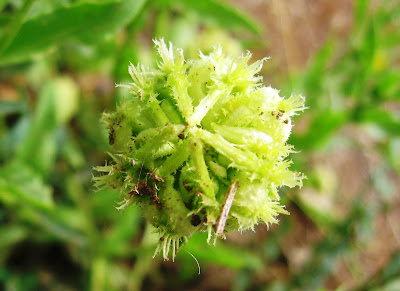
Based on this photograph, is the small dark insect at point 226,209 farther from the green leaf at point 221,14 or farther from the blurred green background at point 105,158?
the green leaf at point 221,14

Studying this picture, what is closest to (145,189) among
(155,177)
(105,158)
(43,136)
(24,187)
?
(155,177)

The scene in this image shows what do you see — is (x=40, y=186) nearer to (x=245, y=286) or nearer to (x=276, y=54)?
(x=245, y=286)

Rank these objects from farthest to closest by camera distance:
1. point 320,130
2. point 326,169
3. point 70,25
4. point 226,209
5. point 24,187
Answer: point 326,169
point 320,130
point 24,187
point 70,25
point 226,209

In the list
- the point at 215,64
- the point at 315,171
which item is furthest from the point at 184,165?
the point at 315,171

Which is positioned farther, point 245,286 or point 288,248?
point 288,248

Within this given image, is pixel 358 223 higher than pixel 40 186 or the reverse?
higher

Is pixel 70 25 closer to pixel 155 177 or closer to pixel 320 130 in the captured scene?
pixel 155 177

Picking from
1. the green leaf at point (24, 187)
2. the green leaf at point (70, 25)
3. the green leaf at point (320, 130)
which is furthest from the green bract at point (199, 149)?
→ the green leaf at point (320, 130)
